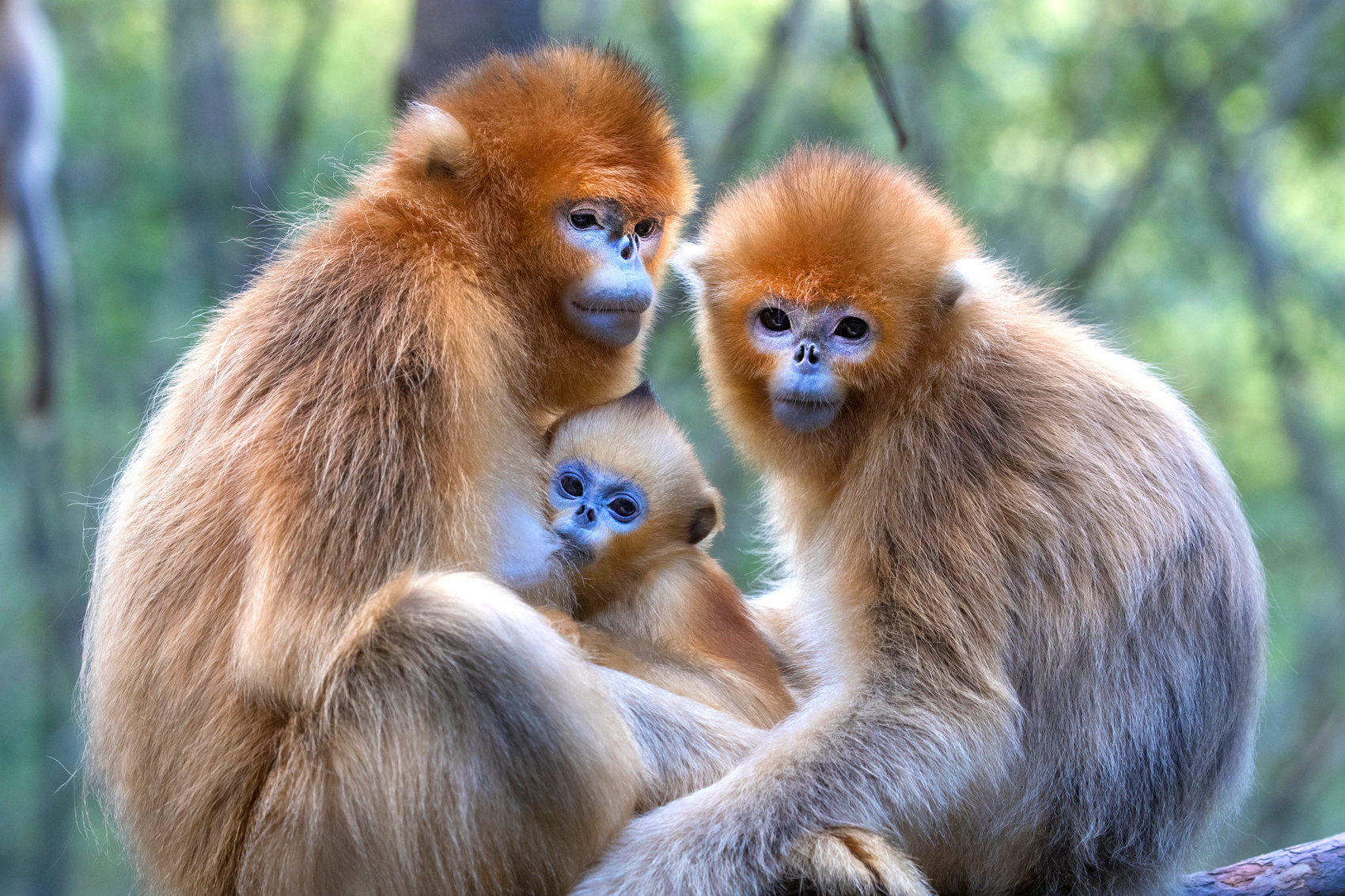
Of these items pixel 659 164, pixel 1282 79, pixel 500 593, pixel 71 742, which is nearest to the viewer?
pixel 500 593

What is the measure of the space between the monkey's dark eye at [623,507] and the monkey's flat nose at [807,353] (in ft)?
2.20

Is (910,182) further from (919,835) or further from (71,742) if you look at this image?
(71,742)

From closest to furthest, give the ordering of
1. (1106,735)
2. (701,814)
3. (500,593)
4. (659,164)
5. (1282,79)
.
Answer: (500,593) < (701,814) < (1106,735) < (659,164) < (1282,79)

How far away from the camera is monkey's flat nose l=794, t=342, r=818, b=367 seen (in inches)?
116

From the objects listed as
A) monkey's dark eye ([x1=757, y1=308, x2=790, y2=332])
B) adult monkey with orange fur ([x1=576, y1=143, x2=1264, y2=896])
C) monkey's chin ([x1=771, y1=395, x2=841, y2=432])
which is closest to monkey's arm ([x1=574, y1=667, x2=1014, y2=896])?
adult monkey with orange fur ([x1=576, y1=143, x2=1264, y2=896])

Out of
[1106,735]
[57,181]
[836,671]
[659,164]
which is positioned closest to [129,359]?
[57,181]

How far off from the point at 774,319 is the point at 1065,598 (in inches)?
39.7

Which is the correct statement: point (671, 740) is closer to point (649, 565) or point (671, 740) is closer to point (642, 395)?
point (649, 565)

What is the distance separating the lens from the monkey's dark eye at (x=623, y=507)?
3.31 meters

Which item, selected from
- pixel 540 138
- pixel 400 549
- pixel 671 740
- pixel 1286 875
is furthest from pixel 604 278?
pixel 1286 875

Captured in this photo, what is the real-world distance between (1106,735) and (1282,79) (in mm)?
6205

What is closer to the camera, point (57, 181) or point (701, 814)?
point (701, 814)

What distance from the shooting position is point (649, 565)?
11.0 feet

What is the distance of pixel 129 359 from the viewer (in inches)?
314
